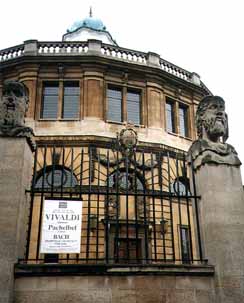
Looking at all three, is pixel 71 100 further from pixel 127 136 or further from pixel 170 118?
pixel 170 118

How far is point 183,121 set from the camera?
23.4m

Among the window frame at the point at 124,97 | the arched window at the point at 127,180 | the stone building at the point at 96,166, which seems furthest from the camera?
the window frame at the point at 124,97

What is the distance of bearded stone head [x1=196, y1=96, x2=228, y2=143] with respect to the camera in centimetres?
759

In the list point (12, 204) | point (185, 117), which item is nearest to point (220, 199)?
point (12, 204)

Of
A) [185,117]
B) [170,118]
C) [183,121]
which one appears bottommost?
[170,118]

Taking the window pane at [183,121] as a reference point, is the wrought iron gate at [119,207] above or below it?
below

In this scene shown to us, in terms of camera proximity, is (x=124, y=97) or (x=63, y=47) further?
(x=63, y=47)

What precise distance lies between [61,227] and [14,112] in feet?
7.99

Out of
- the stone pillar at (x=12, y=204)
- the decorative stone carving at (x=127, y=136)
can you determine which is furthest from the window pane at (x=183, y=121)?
the stone pillar at (x=12, y=204)

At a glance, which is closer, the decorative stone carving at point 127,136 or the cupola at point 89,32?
the decorative stone carving at point 127,136

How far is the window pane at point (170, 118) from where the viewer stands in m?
22.2

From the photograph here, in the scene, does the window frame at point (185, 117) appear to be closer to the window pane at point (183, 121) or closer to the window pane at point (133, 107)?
the window pane at point (183, 121)

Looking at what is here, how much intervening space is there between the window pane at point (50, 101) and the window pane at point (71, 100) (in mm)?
531

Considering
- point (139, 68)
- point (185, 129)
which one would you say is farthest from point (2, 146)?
point (185, 129)
